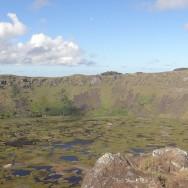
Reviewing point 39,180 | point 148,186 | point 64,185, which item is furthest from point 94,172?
point 39,180

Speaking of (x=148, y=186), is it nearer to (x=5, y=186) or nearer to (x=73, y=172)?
(x=5, y=186)

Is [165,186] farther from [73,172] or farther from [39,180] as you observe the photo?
[73,172]

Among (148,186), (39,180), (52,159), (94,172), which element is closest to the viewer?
(148,186)

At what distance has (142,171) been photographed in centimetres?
Result: 4397

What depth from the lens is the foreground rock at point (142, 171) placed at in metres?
41.1

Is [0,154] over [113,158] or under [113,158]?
under

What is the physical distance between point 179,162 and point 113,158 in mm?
8188

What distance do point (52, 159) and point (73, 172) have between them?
3049 centimetres

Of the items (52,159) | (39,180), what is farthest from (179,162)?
(52,159)

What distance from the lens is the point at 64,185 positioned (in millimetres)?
122500

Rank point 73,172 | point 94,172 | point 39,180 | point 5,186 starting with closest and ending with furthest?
point 94,172
point 5,186
point 39,180
point 73,172

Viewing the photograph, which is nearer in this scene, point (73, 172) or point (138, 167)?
point (138, 167)

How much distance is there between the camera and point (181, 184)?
136 ft

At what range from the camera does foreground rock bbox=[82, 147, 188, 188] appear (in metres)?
41.1
